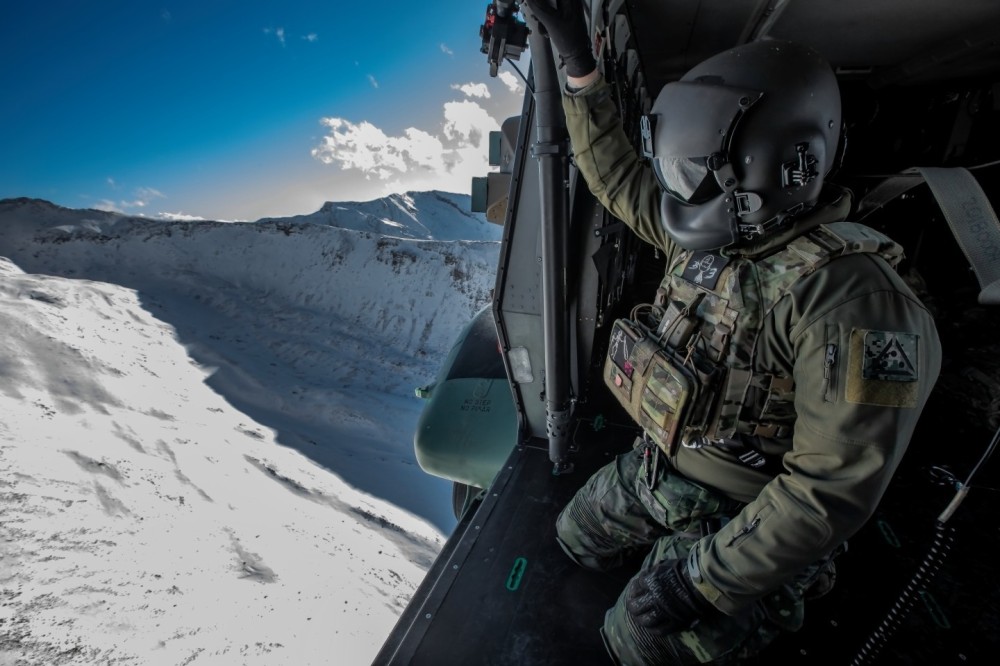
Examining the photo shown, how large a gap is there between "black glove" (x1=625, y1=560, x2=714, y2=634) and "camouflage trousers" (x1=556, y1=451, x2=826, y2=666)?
0.15 feet

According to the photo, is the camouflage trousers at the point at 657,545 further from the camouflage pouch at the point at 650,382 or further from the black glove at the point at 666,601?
the camouflage pouch at the point at 650,382

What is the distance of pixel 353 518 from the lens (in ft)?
19.8

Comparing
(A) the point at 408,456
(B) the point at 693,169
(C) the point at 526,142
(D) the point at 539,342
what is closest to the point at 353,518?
(A) the point at 408,456

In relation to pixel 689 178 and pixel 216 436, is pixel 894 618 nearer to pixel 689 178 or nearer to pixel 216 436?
pixel 689 178

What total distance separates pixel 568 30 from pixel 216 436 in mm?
8758

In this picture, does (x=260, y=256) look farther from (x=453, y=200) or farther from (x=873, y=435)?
(x=873, y=435)

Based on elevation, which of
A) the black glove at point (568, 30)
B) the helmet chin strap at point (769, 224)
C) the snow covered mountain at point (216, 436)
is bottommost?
the snow covered mountain at point (216, 436)

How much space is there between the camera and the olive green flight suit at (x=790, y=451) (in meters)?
0.95

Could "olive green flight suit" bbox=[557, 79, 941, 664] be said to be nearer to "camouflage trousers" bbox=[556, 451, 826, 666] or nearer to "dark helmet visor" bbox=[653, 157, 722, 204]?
"camouflage trousers" bbox=[556, 451, 826, 666]

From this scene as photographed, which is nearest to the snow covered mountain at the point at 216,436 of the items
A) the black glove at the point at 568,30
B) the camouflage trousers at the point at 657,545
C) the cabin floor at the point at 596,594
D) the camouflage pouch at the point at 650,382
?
the cabin floor at the point at 596,594

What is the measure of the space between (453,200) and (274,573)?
92.8 feet

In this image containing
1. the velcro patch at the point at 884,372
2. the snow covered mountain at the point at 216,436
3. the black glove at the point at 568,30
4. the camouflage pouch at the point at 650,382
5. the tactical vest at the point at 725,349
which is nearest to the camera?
the velcro patch at the point at 884,372

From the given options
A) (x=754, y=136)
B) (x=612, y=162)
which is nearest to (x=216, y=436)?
(x=612, y=162)

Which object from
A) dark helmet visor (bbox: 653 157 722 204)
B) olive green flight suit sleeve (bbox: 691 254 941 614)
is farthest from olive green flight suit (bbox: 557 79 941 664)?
dark helmet visor (bbox: 653 157 722 204)
